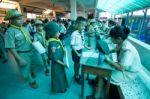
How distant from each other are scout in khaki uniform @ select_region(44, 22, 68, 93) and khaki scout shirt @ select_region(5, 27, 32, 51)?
1.87 ft

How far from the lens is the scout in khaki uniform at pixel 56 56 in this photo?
2.65 m

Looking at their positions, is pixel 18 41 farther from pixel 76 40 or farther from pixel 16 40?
pixel 76 40

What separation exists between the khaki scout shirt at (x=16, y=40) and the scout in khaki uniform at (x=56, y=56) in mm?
570

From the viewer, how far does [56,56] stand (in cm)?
275

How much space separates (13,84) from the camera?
11.8ft

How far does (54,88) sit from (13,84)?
1243 millimetres

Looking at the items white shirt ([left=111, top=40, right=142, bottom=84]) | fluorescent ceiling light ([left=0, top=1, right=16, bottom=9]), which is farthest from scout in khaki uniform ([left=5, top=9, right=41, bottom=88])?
fluorescent ceiling light ([left=0, top=1, right=16, bottom=9])

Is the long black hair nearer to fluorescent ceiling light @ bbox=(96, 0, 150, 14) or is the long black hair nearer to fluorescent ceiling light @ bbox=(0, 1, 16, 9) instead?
fluorescent ceiling light @ bbox=(96, 0, 150, 14)

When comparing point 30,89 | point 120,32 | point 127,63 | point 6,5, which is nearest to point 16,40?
point 30,89

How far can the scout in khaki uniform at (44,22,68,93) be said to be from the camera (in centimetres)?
265

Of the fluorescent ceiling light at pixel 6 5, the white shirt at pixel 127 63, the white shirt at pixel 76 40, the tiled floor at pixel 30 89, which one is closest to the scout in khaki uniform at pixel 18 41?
the tiled floor at pixel 30 89

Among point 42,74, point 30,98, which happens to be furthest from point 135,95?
point 42,74

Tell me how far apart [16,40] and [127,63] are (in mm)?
2140

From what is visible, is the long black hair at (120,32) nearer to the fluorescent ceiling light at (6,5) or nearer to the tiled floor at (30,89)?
the tiled floor at (30,89)
